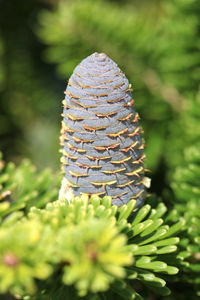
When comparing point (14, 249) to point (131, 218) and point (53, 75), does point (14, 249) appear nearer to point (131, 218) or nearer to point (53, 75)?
point (131, 218)

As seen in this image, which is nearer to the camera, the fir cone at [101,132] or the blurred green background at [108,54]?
the fir cone at [101,132]

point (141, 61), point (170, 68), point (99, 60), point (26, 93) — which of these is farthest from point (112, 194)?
point (26, 93)

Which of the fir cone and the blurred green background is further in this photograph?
the blurred green background

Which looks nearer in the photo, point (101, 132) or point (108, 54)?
point (101, 132)
